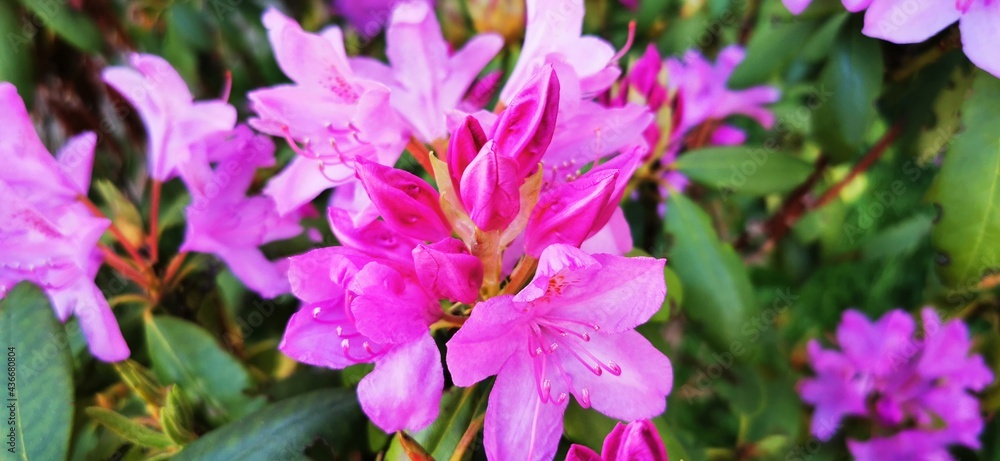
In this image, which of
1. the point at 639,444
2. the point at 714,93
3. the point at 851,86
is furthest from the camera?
the point at 714,93

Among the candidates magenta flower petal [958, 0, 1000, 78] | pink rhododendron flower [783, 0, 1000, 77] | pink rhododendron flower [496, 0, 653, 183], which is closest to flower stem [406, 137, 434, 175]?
pink rhododendron flower [496, 0, 653, 183]

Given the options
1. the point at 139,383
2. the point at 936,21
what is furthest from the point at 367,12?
the point at 936,21

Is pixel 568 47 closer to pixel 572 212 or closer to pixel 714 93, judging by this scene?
pixel 572 212

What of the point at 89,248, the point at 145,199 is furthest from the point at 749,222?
the point at 89,248

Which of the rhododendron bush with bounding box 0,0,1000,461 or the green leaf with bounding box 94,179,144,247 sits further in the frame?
the green leaf with bounding box 94,179,144,247

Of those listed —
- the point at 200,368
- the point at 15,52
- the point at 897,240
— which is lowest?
the point at 897,240

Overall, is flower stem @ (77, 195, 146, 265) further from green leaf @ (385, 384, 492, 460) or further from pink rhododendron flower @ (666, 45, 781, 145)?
pink rhododendron flower @ (666, 45, 781, 145)
